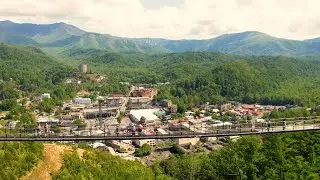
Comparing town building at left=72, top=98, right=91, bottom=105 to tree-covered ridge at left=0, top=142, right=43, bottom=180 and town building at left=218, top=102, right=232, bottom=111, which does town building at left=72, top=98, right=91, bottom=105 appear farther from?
tree-covered ridge at left=0, top=142, right=43, bottom=180

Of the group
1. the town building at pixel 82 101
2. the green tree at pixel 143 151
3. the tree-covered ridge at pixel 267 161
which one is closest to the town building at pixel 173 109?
the town building at pixel 82 101

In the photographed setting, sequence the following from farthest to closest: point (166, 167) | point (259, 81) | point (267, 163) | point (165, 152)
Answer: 1. point (259, 81)
2. point (165, 152)
3. point (166, 167)
4. point (267, 163)

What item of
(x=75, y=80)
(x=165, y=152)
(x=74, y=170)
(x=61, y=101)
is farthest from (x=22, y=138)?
(x=75, y=80)

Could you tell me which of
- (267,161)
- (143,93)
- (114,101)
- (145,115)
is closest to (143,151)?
(267,161)

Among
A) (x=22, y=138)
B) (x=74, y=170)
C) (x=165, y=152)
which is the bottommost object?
(x=165, y=152)

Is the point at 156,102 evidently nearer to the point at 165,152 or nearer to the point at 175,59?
the point at 165,152

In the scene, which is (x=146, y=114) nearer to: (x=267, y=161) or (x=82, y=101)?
(x=82, y=101)
